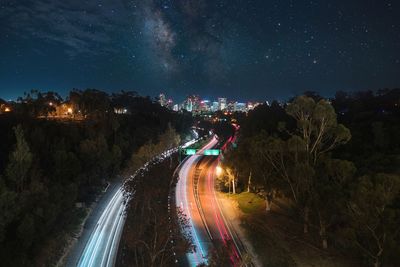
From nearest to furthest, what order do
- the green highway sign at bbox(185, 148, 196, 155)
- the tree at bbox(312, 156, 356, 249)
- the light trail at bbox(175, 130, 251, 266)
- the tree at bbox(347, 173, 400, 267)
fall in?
the tree at bbox(347, 173, 400, 267), the tree at bbox(312, 156, 356, 249), the light trail at bbox(175, 130, 251, 266), the green highway sign at bbox(185, 148, 196, 155)

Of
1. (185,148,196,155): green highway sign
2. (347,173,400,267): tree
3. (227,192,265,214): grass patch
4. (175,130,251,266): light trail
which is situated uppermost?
(347,173,400,267): tree

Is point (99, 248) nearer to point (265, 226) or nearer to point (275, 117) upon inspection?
point (265, 226)

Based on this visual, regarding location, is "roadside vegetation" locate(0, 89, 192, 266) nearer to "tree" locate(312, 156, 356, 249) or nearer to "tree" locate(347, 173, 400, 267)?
"tree" locate(312, 156, 356, 249)

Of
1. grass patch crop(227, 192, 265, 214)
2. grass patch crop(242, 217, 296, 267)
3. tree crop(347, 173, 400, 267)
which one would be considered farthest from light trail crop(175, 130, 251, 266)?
tree crop(347, 173, 400, 267)

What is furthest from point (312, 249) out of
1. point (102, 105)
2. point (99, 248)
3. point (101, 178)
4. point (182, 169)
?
point (102, 105)

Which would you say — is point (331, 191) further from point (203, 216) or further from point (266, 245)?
point (203, 216)

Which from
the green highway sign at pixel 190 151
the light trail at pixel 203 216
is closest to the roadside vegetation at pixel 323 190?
the light trail at pixel 203 216
